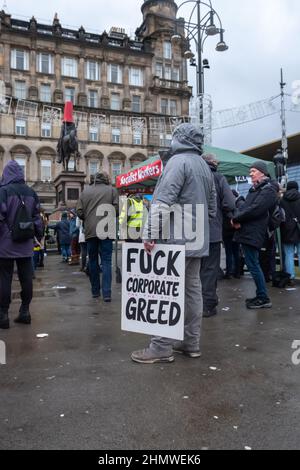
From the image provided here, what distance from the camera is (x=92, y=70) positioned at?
156 ft

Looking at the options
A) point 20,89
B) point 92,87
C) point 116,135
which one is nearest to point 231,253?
point 116,135

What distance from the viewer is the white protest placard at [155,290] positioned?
340 centimetres

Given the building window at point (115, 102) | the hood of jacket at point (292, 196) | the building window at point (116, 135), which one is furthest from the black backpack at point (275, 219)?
the building window at point (115, 102)

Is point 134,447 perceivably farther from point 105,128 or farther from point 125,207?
point 105,128

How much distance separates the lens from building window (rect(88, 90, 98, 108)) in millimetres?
47219

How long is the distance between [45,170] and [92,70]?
1336 centimetres

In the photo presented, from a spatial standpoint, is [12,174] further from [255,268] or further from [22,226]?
[255,268]

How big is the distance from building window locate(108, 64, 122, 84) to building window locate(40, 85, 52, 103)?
7.28 meters

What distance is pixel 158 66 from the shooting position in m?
49.9

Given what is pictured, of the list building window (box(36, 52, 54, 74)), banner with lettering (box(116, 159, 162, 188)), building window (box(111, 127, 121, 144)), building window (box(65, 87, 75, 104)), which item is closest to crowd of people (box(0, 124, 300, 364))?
banner with lettering (box(116, 159, 162, 188))

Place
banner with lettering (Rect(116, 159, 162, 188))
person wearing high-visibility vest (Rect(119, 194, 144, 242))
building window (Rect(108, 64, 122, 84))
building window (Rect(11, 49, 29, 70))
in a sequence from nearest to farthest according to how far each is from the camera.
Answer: person wearing high-visibility vest (Rect(119, 194, 144, 242)), banner with lettering (Rect(116, 159, 162, 188)), building window (Rect(11, 49, 29, 70)), building window (Rect(108, 64, 122, 84))

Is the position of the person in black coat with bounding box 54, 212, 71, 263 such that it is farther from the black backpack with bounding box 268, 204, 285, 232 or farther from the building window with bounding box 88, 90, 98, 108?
the building window with bounding box 88, 90, 98, 108

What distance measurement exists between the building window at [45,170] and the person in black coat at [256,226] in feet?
134

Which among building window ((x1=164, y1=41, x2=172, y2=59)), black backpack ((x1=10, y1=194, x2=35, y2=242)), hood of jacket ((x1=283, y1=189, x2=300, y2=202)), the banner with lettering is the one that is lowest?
black backpack ((x1=10, y1=194, x2=35, y2=242))
